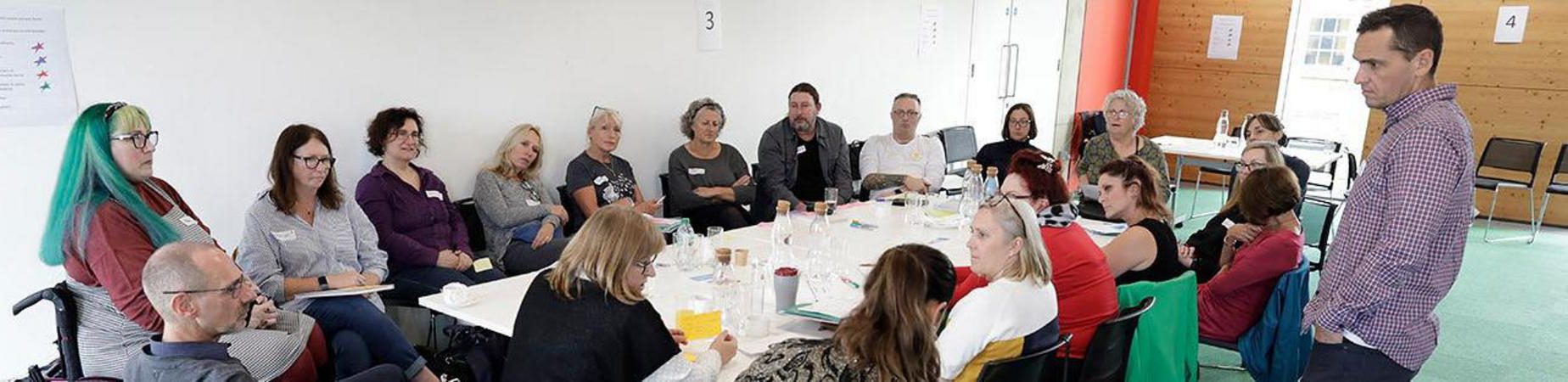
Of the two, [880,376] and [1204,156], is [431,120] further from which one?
[1204,156]

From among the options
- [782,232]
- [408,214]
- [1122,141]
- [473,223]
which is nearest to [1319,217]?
[1122,141]

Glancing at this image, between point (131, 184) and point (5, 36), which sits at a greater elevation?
point (5, 36)

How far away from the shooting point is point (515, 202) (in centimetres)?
445

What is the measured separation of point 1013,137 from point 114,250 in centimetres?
488

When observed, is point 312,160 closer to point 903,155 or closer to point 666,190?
point 666,190

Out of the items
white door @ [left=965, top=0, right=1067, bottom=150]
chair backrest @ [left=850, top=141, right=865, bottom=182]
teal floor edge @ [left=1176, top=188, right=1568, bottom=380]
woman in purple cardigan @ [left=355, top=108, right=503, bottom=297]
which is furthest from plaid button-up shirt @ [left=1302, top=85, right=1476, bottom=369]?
white door @ [left=965, top=0, right=1067, bottom=150]

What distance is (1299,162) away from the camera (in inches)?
226

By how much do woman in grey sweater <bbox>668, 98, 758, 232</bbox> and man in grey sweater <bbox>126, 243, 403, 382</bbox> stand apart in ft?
10.0

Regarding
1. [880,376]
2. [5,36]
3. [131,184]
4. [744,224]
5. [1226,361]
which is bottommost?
[1226,361]

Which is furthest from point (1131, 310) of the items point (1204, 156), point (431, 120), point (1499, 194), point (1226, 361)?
point (1499, 194)

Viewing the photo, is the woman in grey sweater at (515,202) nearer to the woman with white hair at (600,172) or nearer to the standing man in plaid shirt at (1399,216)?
the woman with white hair at (600,172)

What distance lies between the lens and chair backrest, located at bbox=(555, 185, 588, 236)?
15.8 feet

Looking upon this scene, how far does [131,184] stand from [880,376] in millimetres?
2257

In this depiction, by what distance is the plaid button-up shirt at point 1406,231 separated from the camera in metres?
2.09
